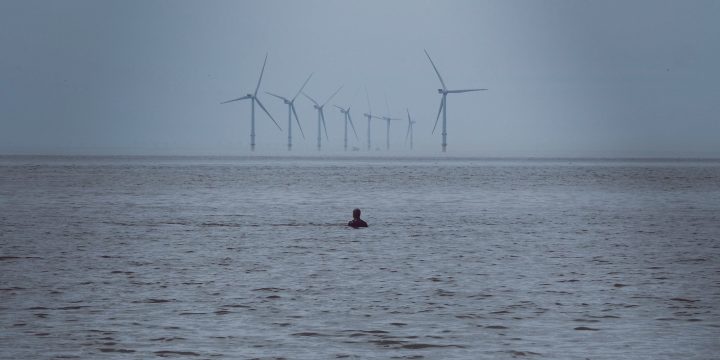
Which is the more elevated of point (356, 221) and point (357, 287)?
point (357, 287)

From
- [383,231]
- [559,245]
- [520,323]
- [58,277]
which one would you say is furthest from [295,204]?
[520,323]

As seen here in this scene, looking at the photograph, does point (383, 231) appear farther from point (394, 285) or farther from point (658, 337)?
point (658, 337)

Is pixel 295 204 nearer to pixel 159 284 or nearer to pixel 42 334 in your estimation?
pixel 159 284

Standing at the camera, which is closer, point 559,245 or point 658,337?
point 658,337

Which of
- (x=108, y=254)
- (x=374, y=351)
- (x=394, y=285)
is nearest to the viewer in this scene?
(x=374, y=351)

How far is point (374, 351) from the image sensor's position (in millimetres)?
21016

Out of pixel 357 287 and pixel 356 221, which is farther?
pixel 356 221

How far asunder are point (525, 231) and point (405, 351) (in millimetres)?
34694

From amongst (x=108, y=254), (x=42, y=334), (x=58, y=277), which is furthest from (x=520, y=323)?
(x=108, y=254)

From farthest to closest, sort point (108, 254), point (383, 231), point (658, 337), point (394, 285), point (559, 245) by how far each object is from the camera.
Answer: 1. point (383, 231)
2. point (559, 245)
3. point (108, 254)
4. point (394, 285)
5. point (658, 337)

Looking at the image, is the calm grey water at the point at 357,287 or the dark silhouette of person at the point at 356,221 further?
the dark silhouette of person at the point at 356,221

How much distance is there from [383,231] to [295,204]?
1118 inches

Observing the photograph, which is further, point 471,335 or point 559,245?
point 559,245

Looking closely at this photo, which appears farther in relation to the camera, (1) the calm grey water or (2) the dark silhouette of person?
(2) the dark silhouette of person
